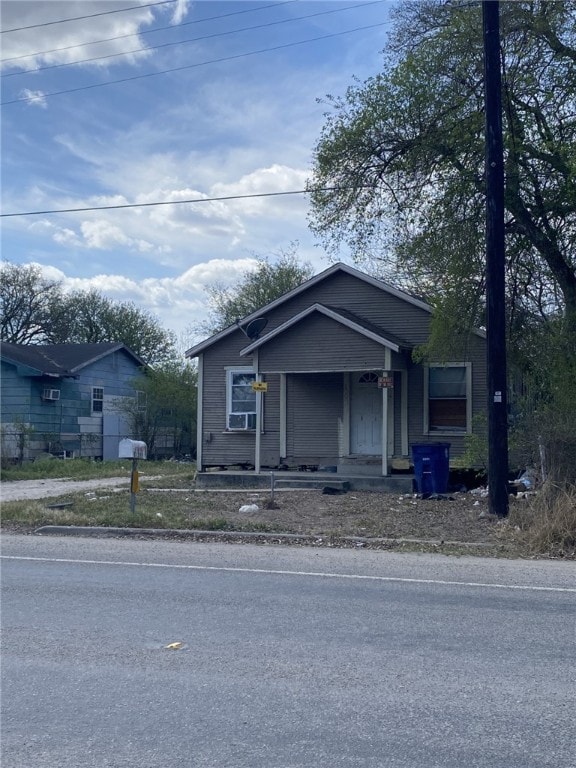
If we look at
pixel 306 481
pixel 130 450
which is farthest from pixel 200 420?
pixel 130 450

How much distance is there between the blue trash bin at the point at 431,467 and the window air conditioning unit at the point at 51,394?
740 inches

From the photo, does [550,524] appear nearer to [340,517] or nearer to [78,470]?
[340,517]

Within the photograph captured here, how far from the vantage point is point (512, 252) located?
1716 cm

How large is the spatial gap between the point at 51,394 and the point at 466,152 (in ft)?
69.0

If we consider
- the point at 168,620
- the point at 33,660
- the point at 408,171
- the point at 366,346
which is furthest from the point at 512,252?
the point at 33,660

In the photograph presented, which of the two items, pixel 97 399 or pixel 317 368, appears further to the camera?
pixel 97 399

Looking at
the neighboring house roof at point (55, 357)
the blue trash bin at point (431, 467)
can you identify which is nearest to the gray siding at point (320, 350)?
the blue trash bin at point (431, 467)

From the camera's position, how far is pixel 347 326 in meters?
20.0

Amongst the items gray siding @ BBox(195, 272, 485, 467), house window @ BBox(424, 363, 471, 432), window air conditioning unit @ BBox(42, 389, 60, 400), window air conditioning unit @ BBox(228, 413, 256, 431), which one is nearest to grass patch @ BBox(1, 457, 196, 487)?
window air conditioning unit @ BBox(228, 413, 256, 431)

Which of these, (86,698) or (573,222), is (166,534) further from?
(573,222)

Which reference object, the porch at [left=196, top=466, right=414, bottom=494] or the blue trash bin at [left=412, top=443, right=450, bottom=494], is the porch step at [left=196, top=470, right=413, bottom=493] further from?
the blue trash bin at [left=412, top=443, right=450, bottom=494]

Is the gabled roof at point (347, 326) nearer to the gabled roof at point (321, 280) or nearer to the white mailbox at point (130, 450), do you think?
the gabled roof at point (321, 280)

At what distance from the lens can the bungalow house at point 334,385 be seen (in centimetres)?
2020

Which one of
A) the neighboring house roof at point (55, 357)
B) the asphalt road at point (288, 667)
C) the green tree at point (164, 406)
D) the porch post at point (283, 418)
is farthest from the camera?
the green tree at point (164, 406)
